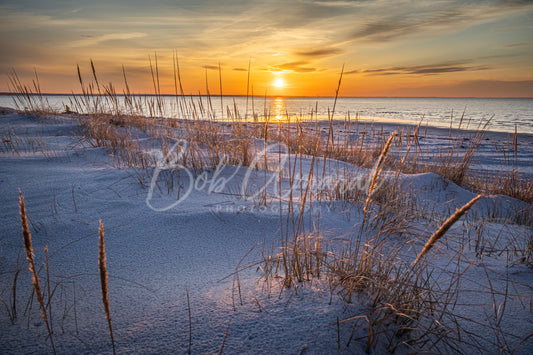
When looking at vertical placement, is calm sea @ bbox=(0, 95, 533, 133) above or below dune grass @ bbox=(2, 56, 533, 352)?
above

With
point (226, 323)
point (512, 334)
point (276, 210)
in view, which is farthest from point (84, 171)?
point (512, 334)

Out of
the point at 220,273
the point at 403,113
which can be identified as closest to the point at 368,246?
Answer: the point at 220,273

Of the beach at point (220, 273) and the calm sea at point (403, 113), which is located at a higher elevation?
the calm sea at point (403, 113)

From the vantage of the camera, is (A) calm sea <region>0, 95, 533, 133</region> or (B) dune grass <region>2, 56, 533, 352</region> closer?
(B) dune grass <region>2, 56, 533, 352</region>

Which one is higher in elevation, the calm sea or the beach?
the calm sea

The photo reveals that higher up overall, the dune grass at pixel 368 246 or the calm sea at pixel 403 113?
the calm sea at pixel 403 113

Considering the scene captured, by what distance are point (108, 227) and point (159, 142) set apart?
320 centimetres

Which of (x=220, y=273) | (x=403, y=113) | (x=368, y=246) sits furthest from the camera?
(x=403, y=113)

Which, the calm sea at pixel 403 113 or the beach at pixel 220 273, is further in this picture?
the calm sea at pixel 403 113

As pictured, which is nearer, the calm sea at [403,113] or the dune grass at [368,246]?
the dune grass at [368,246]

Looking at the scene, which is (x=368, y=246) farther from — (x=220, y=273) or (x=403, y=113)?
(x=403, y=113)

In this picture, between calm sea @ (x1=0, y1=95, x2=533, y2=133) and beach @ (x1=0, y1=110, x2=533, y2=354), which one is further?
calm sea @ (x1=0, y1=95, x2=533, y2=133)

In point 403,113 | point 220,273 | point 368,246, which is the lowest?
point 220,273

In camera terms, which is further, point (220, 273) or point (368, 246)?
point (220, 273)
